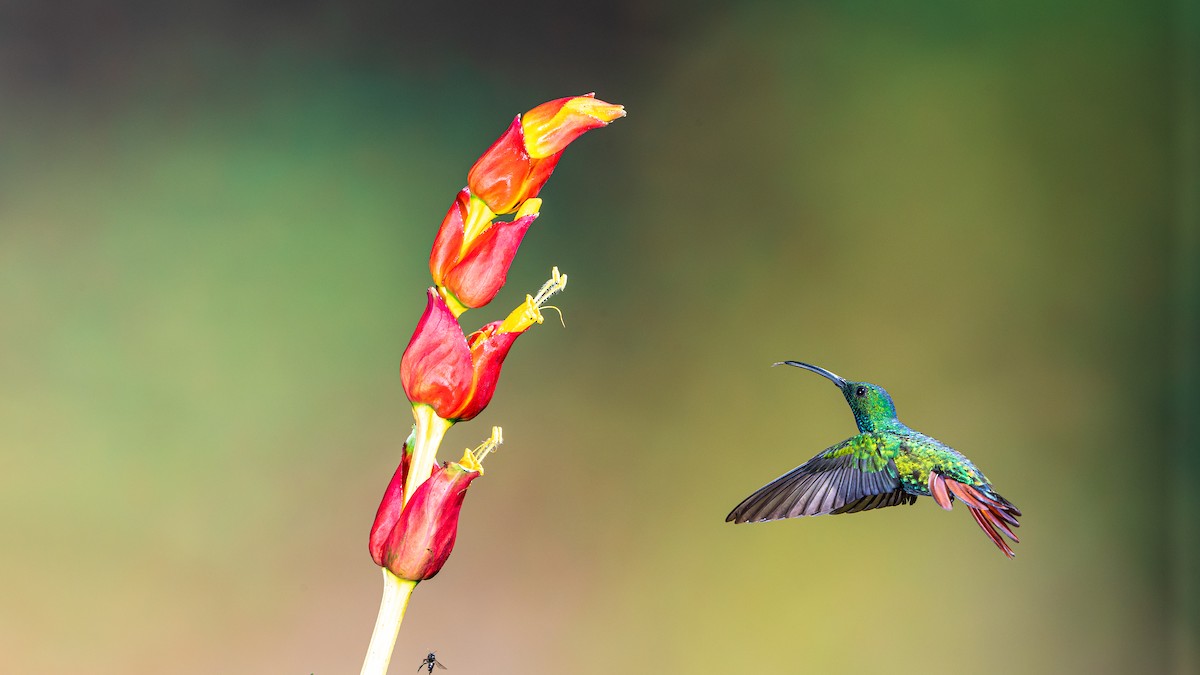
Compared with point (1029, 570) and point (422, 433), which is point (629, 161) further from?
point (422, 433)

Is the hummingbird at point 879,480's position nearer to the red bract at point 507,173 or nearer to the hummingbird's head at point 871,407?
the hummingbird's head at point 871,407

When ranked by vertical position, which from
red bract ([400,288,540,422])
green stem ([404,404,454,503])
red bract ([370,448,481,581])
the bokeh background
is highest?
the bokeh background

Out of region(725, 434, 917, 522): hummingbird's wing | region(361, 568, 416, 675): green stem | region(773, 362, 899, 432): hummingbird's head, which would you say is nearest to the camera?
region(361, 568, 416, 675): green stem

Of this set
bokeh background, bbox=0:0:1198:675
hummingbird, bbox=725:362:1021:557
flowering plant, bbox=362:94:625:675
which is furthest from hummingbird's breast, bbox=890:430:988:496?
bokeh background, bbox=0:0:1198:675

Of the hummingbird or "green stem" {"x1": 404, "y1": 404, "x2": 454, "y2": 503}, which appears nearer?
"green stem" {"x1": 404, "y1": 404, "x2": 454, "y2": 503}

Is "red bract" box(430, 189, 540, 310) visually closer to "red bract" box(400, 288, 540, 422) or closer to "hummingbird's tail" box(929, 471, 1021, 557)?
"red bract" box(400, 288, 540, 422)

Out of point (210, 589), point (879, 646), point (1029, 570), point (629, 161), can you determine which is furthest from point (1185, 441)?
point (210, 589)

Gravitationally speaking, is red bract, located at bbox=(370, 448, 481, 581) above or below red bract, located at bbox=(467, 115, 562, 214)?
below
